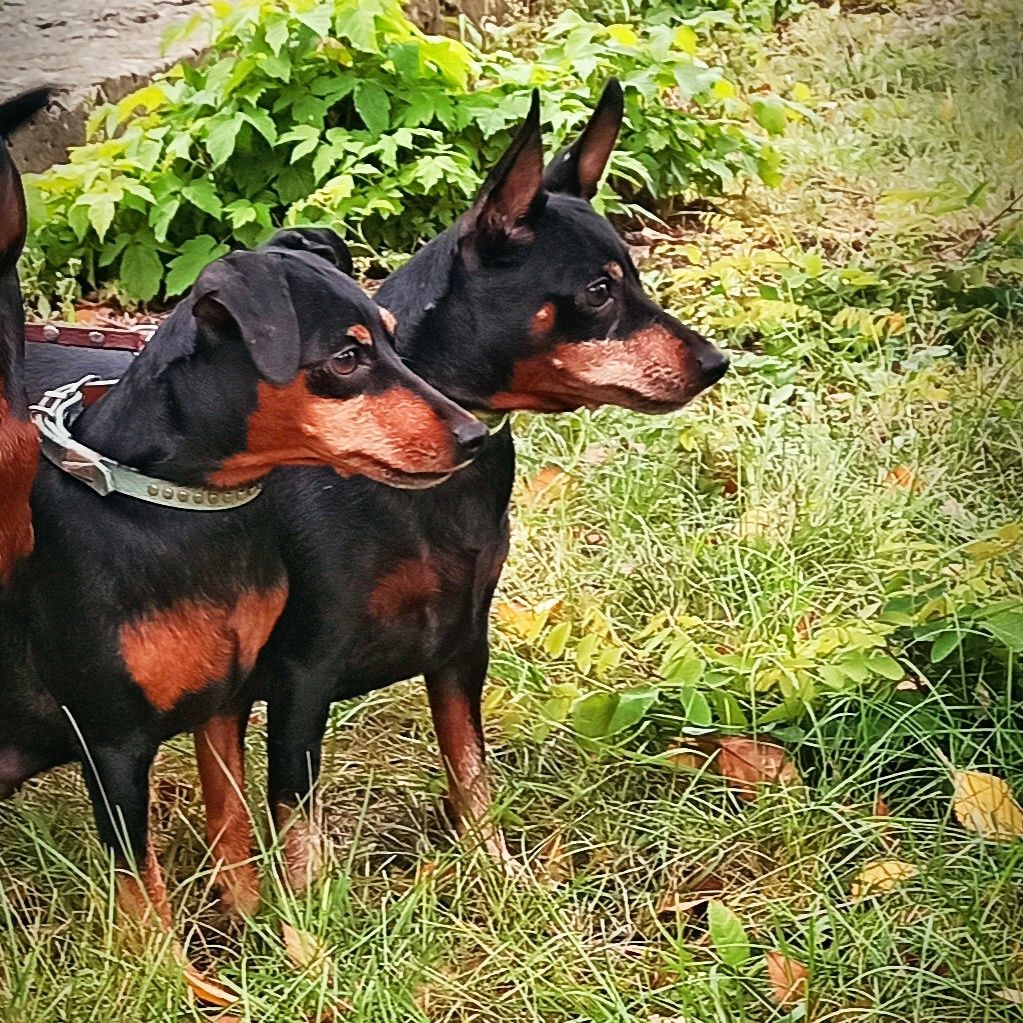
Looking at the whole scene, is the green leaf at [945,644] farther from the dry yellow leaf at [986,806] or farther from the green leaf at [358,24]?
the green leaf at [358,24]

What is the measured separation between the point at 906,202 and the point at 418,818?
3.17 meters

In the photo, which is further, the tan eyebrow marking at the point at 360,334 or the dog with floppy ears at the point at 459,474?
the dog with floppy ears at the point at 459,474

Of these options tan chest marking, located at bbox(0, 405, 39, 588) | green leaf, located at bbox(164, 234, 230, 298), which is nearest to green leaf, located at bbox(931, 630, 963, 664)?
tan chest marking, located at bbox(0, 405, 39, 588)

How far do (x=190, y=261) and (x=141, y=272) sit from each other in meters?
0.16

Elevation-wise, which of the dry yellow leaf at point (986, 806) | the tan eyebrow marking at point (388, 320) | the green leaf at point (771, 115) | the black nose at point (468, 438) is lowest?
the dry yellow leaf at point (986, 806)

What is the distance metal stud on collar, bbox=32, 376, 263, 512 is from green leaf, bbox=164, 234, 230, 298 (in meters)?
1.95

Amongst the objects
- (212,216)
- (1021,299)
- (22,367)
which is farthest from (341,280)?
(1021,299)

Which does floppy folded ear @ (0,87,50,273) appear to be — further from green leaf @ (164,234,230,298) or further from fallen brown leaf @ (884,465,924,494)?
fallen brown leaf @ (884,465,924,494)

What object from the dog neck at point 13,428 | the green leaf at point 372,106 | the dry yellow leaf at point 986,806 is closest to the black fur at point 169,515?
the dog neck at point 13,428

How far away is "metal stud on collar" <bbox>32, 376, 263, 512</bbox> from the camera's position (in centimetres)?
180

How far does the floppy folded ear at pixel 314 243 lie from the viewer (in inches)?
76.2

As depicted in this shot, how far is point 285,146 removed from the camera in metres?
4.11

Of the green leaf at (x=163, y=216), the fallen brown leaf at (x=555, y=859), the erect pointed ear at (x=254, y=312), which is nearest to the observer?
the erect pointed ear at (x=254, y=312)

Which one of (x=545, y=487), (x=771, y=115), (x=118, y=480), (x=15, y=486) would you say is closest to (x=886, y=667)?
(x=545, y=487)
